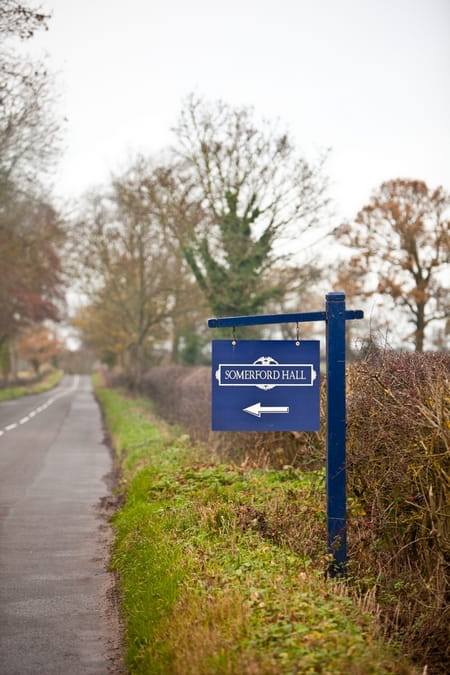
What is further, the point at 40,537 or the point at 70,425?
the point at 70,425

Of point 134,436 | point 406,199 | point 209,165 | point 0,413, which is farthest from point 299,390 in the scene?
point 406,199

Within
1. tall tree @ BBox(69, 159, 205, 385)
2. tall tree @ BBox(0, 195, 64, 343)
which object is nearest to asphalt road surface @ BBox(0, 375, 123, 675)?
tall tree @ BBox(0, 195, 64, 343)

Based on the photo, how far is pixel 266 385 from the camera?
23.3ft

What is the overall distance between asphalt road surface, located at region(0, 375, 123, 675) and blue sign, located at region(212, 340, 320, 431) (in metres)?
2.00

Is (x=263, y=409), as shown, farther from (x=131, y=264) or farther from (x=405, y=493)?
(x=131, y=264)

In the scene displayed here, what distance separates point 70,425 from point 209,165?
10159mm

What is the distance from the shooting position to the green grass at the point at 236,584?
4.62m

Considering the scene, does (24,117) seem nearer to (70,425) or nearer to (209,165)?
(209,165)

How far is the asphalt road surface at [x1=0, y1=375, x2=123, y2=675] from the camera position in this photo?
19.7 ft

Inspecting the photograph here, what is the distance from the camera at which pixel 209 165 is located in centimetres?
2823

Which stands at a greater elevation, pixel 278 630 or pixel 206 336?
pixel 206 336

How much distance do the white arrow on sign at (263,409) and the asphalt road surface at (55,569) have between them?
2073 mm

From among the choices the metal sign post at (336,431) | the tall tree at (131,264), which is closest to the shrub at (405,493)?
the metal sign post at (336,431)

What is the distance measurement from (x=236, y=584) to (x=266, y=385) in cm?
184
